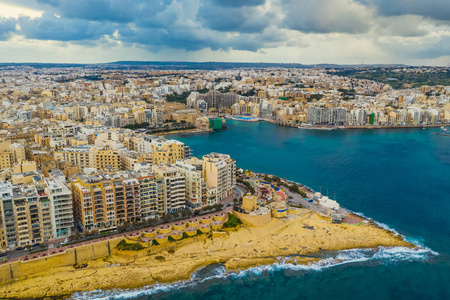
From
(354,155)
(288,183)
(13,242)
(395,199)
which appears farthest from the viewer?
(354,155)

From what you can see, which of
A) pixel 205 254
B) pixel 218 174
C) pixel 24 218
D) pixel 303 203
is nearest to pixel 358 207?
pixel 303 203

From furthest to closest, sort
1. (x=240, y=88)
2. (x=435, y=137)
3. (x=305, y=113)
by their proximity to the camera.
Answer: (x=240, y=88), (x=305, y=113), (x=435, y=137)

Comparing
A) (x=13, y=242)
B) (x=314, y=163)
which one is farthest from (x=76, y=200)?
(x=314, y=163)

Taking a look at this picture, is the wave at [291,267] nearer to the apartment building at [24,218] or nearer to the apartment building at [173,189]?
the apartment building at [24,218]

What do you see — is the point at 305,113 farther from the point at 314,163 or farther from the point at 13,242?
the point at 13,242

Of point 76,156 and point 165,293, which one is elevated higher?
point 76,156

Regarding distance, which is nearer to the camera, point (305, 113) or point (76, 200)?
point (76, 200)
